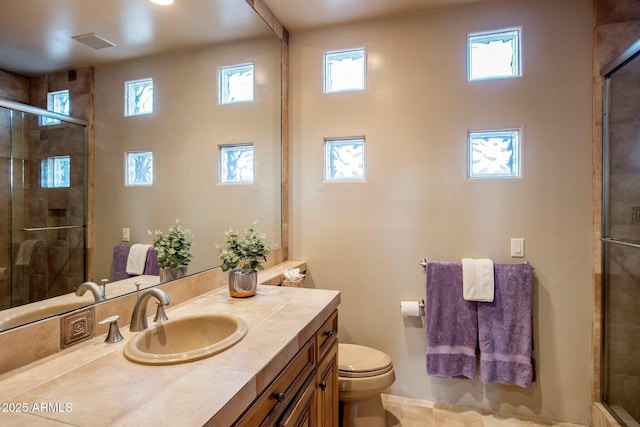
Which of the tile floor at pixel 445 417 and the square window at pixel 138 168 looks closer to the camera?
the square window at pixel 138 168

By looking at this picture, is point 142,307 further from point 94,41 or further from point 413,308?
point 413,308

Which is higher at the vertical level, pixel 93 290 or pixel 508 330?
pixel 93 290

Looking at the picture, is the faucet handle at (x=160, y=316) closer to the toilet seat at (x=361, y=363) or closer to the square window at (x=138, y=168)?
the square window at (x=138, y=168)

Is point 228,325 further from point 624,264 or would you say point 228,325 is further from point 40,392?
point 624,264

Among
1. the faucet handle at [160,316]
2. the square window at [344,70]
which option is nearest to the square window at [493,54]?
the square window at [344,70]

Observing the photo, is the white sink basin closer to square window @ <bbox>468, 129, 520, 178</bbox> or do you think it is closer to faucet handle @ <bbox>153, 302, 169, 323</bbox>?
faucet handle @ <bbox>153, 302, 169, 323</bbox>

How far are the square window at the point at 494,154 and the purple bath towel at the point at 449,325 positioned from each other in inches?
25.9

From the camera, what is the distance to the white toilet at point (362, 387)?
177 cm

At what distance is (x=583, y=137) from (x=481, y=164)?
59cm

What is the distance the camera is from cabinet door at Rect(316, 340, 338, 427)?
1.41 m

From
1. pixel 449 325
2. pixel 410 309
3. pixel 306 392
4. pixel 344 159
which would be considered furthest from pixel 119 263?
pixel 449 325

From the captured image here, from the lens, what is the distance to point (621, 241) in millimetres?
1804

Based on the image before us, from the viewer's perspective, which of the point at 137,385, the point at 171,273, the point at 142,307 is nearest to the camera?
the point at 137,385

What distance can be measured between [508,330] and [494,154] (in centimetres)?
115
